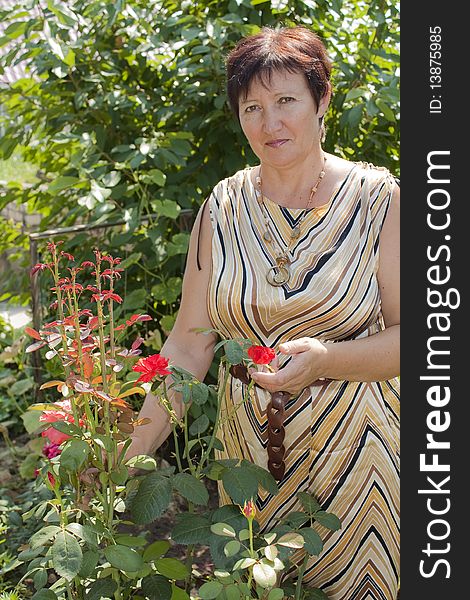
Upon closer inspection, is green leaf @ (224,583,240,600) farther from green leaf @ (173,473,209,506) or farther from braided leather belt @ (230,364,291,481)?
braided leather belt @ (230,364,291,481)

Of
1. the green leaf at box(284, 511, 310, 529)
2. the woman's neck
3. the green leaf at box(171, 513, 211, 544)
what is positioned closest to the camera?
the green leaf at box(171, 513, 211, 544)

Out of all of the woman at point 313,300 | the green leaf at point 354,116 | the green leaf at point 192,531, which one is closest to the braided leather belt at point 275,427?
the woman at point 313,300

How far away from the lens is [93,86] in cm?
342

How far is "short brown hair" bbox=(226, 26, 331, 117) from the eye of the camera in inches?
75.6

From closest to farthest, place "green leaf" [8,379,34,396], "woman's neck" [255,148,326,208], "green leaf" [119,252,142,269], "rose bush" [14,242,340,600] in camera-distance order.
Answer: "rose bush" [14,242,340,600], "woman's neck" [255,148,326,208], "green leaf" [119,252,142,269], "green leaf" [8,379,34,396]

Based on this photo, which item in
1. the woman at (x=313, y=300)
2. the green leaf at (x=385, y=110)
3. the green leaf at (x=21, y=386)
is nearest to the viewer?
the woman at (x=313, y=300)

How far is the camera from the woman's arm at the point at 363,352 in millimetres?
1731

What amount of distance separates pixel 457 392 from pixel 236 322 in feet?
1.78

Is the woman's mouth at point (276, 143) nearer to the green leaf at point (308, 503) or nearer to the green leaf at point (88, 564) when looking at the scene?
the green leaf at point (308, 503)

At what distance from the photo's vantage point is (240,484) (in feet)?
5.52

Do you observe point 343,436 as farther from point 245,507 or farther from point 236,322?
point 245,507

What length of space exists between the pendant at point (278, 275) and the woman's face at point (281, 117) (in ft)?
0.70

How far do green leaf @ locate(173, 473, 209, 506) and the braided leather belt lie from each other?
23 centimetres

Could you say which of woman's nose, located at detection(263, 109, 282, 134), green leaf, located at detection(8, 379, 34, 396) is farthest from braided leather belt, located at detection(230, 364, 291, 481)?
green leaf, located at detection(8, 379, 34, 396)
